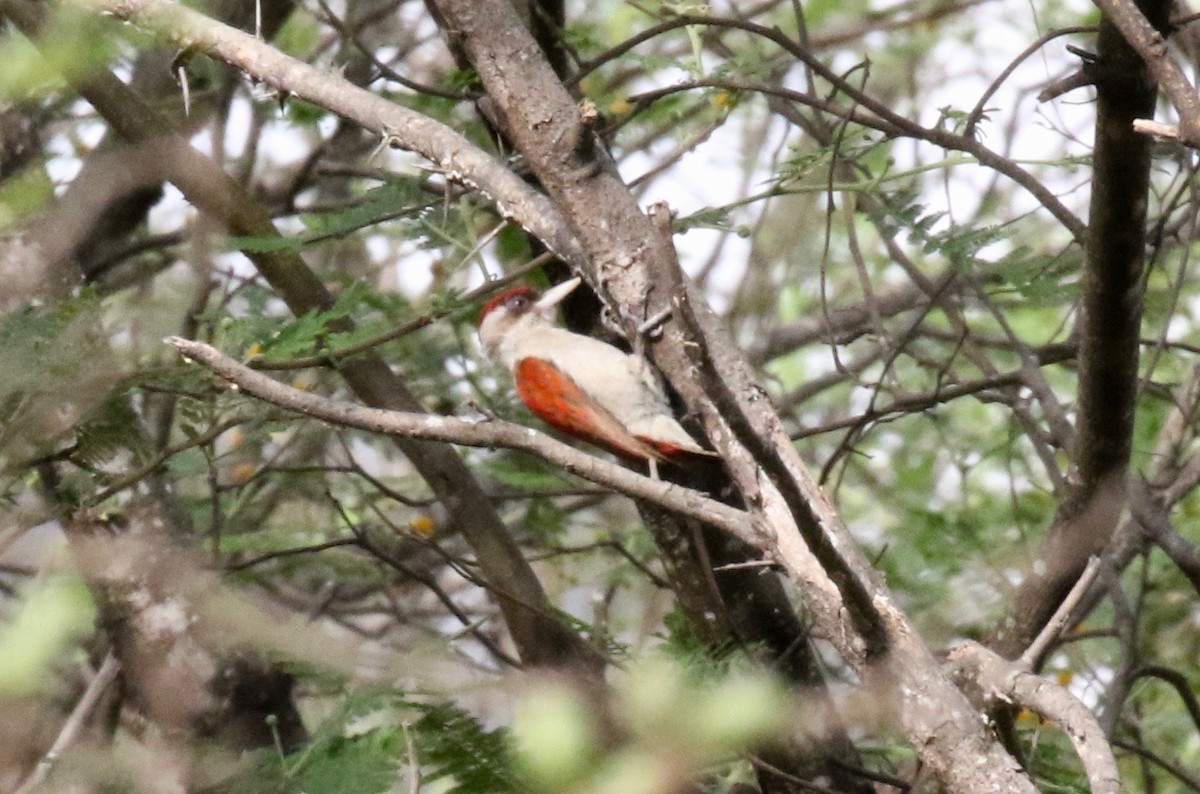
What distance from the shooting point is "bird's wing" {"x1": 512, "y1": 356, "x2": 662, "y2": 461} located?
4449 mm

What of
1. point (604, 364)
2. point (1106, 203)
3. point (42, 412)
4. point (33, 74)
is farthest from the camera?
point (604, 364)

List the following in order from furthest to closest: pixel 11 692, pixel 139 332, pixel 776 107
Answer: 1. pixel 139 332
2. pixel 776 107
3. pixel 11 692

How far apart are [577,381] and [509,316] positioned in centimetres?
55

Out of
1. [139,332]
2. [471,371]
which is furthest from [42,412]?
[471,371]

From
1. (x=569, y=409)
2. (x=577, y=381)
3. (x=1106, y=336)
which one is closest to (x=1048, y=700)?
(x=1106, y=336)

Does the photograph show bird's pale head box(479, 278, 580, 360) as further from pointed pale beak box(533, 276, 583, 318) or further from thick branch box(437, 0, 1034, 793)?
thick branch box(437, 0, 1034, 793)

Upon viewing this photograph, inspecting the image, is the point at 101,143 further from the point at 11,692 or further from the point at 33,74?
the point at 11,692

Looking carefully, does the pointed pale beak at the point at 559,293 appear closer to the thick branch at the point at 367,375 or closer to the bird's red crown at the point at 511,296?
the bird's red crown at the point at 511,296

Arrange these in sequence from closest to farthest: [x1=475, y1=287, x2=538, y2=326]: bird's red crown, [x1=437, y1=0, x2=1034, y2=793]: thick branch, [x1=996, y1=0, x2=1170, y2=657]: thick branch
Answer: [x1=437, y1=0, x2=1034, y2=793]: thick branch, [x1=996, y1=0, x2=1170, y2=657]: thick branch, [x1=475, y1=287, x2=538, y2=326]: bird's red crown

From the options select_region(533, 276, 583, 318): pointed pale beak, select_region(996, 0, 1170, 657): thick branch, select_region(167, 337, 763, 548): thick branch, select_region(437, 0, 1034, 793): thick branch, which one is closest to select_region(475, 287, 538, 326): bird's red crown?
select_region(533, 276, 583, 318): pointed pale beak

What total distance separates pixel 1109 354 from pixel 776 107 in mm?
1969

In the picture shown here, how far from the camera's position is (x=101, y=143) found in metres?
5.27

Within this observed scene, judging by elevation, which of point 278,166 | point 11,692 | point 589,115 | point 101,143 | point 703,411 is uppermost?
point 278,166

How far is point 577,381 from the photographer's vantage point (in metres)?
4.66
